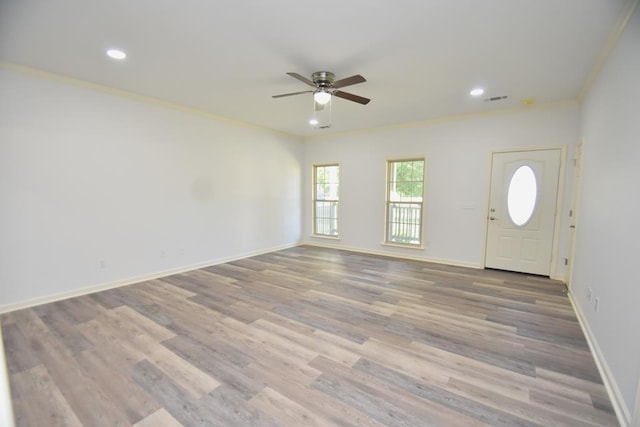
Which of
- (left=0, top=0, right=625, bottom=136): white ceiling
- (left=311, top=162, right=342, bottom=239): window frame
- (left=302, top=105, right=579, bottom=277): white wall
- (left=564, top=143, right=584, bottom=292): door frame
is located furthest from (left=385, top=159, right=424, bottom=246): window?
(left=564, top=143, right=584, bottom=292): door frame

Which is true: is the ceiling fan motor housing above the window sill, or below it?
above

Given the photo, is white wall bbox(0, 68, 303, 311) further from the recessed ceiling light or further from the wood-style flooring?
A: the recessed ceiling light

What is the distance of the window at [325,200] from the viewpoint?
686cm

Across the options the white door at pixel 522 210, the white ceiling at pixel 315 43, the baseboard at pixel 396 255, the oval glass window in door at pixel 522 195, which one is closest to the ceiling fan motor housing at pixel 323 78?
the white ceiling at pixel 315 43

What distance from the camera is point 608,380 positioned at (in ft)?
6.47

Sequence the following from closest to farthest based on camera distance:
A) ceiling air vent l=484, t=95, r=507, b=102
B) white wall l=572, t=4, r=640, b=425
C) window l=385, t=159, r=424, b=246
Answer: white wall l=572, t=4, r=640, b=425 < ceiling air vent l=484, t=95, r=507, b=102 < window l=385, t=159, r=424, b=246

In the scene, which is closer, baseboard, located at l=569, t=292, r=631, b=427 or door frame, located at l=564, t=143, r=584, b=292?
baseboard, located at l=569, t=292, r=631, b=427

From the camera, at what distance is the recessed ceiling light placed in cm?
279

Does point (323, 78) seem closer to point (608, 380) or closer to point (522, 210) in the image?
point (608, 380)

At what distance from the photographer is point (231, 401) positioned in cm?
184

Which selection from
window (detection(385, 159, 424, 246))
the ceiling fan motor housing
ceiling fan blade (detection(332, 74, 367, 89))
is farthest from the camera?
window (detection(385, 159, 424, 246))

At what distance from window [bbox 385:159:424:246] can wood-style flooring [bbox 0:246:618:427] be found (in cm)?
204

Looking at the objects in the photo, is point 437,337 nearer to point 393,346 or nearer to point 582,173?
point 393,346

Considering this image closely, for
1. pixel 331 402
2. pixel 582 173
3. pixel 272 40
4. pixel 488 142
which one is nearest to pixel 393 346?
pixel 331 402
